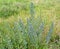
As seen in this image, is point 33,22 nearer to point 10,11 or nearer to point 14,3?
point 10,11

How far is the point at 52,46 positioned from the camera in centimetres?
423

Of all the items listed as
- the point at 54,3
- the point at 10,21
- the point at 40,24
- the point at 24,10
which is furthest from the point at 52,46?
the point at 54,3

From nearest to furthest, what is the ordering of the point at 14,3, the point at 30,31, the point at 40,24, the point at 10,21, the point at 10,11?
the point at 30,31, the point at 40,24, the point at 10,21, the point at 10,11, the point at 14,3

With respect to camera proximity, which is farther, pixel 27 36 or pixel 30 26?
pixel 27 36

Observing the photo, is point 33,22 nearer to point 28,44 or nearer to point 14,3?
point 28,44

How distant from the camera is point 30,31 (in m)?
3.60

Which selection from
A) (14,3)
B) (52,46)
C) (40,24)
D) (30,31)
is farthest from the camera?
(14,3)

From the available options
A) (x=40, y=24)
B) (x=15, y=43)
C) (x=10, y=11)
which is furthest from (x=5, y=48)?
(x=10, y=11)

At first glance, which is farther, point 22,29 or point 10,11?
point 10,11

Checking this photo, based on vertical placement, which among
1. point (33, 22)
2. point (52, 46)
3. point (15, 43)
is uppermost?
point (33, 22)

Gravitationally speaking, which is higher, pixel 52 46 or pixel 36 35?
pixel 36 35

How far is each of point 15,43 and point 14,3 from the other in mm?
2803

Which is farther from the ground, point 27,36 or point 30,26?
point 30,26

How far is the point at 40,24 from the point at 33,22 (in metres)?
0.13
